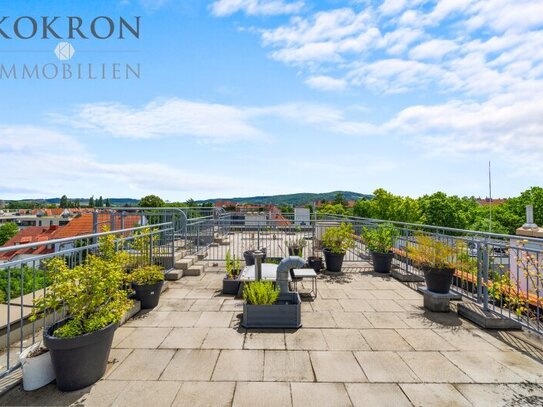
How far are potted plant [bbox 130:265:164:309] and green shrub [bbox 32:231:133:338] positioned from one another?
6.38ft

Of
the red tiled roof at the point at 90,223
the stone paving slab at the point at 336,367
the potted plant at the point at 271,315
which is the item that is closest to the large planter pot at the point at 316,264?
the potted plant at the point at 271,315

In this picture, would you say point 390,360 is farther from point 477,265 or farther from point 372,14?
point 372,14

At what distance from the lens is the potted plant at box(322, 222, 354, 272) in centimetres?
790

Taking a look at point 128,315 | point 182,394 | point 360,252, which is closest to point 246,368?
point 182,394

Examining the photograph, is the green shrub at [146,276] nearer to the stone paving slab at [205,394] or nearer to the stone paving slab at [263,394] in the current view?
the stone paving slab at [205,394]

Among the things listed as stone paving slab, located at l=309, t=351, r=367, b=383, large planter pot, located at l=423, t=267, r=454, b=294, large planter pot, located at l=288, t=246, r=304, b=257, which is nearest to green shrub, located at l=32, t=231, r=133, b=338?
stone paving slab, located at l=309, t=351, r=367, b=383

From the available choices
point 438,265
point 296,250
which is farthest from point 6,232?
point 438,265

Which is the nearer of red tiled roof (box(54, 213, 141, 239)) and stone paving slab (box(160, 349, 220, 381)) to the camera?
stone paving slab (box(160, 349, 220, 381))

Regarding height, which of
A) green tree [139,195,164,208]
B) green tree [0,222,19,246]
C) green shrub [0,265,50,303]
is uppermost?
green tree [139,195,164,208]

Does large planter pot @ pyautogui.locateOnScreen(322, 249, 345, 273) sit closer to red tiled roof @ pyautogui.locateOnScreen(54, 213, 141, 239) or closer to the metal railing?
the metal railing

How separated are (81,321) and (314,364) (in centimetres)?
255

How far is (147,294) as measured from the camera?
16.8ft

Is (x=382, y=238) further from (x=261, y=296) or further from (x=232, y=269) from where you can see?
(x=261, y=296)

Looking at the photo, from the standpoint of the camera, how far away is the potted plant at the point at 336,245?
790 cm
